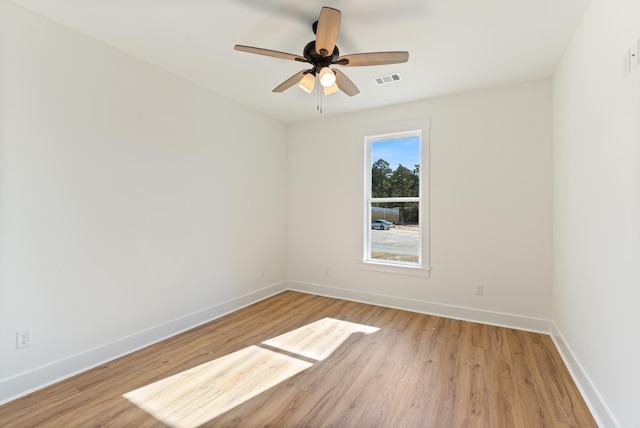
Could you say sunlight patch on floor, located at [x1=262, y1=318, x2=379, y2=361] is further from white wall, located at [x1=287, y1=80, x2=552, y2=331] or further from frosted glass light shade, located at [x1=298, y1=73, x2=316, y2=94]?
frosted glass light shade, located at [x1=298, y1=73, x2=316, y2=94]

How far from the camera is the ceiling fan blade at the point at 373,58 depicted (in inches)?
81.4

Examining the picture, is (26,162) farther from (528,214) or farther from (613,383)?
(528,214)

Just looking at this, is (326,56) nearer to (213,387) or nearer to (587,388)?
(213,387)

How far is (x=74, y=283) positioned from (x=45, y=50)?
5.86ft

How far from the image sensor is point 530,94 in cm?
312

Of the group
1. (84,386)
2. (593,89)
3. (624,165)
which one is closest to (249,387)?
(84,386)

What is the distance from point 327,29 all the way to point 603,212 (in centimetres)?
210

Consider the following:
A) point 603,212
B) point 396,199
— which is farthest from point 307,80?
point 603,212

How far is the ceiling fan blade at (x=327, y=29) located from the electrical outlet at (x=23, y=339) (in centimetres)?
293

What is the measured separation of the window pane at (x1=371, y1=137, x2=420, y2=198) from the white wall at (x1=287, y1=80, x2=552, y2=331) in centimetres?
22

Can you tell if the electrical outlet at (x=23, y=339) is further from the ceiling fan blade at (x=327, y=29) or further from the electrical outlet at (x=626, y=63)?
the electrical outlet at (x=626, y=63)

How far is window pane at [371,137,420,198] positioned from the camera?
3.86 meters

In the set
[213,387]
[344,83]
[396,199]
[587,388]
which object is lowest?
[213,387]

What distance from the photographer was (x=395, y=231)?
159 inches
